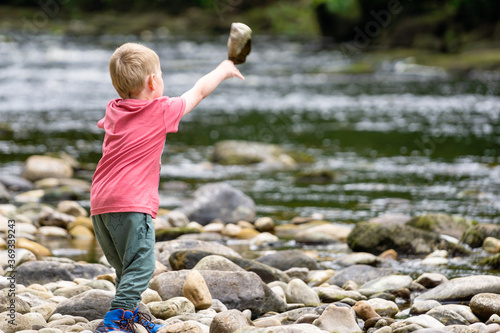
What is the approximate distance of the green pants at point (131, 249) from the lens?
2943mm

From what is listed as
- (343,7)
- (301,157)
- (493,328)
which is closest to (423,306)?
(493,328)

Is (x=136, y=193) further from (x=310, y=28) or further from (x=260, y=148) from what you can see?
(x=310, y=28)

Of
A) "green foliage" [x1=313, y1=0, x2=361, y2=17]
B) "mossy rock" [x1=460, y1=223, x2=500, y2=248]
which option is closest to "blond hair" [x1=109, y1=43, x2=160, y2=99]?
"mossy rock" [x1=460, y1=223, x2=500, y2=248]

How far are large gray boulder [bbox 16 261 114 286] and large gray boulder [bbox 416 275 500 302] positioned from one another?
208 cm

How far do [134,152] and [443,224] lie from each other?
11.9ft

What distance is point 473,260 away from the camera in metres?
5.10

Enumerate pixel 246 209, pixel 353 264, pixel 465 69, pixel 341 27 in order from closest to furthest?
pixel 353 264, pixel 246 209, pixel 465 69, pixel 341 27

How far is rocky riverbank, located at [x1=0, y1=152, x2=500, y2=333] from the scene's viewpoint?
11.1 feet

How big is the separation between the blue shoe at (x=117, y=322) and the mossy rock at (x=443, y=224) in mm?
3430

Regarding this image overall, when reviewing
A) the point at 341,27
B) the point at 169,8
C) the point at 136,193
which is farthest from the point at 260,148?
the point at 169,8

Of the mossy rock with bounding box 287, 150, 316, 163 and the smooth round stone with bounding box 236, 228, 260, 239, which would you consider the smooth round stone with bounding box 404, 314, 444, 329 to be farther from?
the mossy rock with bounding box 287, 150, 316, 163

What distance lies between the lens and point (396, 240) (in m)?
5.37

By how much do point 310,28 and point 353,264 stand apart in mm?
40314

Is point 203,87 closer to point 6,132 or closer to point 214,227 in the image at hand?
point 214,227
